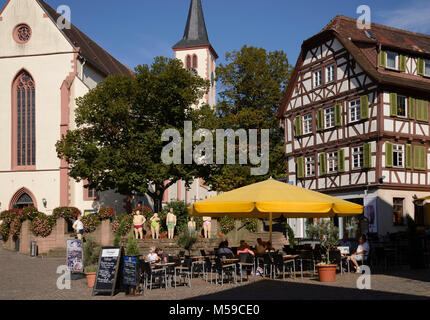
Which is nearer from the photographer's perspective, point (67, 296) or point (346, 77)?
point (67, 296)

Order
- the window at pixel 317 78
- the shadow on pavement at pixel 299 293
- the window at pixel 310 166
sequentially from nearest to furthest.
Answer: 1. the shadow on pavement at pixel 299 293
2. the window at pixel 317 78
3. the window at pixel 310 166

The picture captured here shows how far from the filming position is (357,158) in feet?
91.3

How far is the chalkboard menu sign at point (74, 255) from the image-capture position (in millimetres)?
16250

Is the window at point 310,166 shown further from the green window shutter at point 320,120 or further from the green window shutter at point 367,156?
the green window shutter at point 367,156

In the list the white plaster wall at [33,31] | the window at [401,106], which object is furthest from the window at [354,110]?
the white plaster wall at [33,31]

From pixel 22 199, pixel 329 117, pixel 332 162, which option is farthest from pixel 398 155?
pixel 22 199

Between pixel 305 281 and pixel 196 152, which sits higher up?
pixel 196 152

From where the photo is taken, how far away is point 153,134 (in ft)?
107

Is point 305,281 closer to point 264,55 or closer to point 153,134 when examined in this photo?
point 153,134

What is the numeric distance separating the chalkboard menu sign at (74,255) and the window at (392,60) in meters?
18.4

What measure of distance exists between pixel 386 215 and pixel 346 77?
716 centimetres

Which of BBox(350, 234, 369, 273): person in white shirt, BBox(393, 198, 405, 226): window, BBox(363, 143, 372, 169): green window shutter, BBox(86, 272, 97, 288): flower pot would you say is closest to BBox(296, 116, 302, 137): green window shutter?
BBox(363, 143, 372, 169): green window shutter

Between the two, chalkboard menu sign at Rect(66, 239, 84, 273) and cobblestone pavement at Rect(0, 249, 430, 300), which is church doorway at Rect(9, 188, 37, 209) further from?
chalkboard menu sign at Rect(66, 239, 84, 273)
